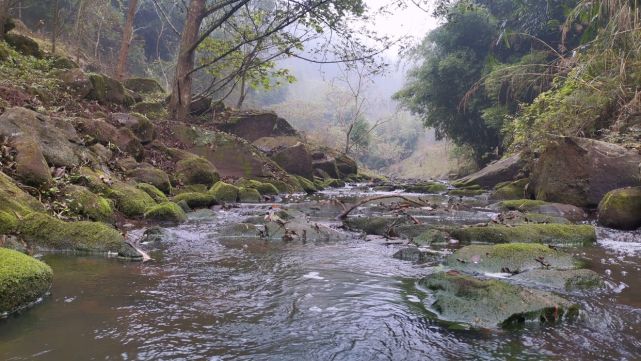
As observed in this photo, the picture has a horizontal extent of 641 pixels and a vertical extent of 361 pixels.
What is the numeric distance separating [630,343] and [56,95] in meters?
12.3

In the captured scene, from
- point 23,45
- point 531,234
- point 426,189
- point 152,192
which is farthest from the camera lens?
point 426,189

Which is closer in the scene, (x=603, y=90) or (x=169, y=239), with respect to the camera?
(x=169, y=239)

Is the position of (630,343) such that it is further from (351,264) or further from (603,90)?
(603,90)

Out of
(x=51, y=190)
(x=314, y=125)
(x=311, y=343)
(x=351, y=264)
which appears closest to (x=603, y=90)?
(x=351, y=264)

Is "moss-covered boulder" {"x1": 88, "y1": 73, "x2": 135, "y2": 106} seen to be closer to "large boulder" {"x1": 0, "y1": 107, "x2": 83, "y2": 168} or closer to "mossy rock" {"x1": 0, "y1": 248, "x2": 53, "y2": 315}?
"large boulder" {"x1": 0, "y1": 107, "x2": 83, "y2": 168}

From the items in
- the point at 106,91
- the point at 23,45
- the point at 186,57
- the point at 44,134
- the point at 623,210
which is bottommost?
the point at 623,210

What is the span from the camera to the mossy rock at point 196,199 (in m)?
8.78

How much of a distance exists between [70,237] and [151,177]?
4615 mm

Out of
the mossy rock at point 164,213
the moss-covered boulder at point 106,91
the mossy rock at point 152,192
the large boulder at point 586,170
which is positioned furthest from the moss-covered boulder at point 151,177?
the large boulder at point 586,170

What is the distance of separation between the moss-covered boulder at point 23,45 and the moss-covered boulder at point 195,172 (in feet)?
25.2

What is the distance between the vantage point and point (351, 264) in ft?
15.0

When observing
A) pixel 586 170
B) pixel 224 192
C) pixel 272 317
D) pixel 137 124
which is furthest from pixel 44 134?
pixel 586 170

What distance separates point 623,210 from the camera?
718 centimetres

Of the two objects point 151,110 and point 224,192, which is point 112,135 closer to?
point 224,192
